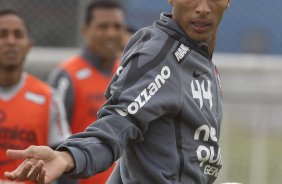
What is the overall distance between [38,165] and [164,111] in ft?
2.30

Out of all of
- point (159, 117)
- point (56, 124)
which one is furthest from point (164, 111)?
point (56, 124)

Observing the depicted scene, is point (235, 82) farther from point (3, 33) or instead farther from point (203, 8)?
point (203, 8)

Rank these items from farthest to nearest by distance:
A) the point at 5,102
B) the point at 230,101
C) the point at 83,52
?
the point at 230,101 → the point at 83,52 → the point at 5,102

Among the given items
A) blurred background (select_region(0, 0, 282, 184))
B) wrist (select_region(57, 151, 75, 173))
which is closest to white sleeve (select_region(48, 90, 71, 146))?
blurred background (select_region(0, 0, 282, 184))

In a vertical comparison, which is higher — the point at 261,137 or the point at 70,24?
the point at 70,24

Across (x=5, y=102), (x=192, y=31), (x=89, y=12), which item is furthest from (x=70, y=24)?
(x=192, y=31)

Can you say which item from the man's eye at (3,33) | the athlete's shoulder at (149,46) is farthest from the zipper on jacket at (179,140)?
the man's eye at (3,33)

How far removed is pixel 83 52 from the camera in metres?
8.81

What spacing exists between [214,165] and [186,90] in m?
0.38

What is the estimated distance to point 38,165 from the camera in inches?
127

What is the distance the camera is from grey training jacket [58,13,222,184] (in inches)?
143

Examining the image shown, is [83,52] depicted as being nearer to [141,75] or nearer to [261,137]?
[261,137]

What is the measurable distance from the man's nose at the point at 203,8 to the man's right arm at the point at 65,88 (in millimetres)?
4216

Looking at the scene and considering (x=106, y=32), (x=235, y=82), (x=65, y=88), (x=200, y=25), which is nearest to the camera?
(x=200, y=25)
